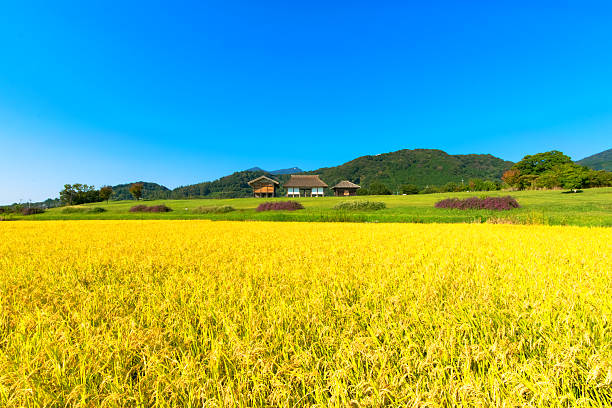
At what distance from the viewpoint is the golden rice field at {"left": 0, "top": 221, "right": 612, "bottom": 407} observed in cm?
140

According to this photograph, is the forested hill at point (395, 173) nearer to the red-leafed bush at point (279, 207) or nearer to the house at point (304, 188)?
the house at point (304, 188)

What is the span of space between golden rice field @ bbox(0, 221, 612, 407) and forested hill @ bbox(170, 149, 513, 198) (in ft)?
329

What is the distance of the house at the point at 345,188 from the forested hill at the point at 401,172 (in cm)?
3535

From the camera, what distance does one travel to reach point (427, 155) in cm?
13025

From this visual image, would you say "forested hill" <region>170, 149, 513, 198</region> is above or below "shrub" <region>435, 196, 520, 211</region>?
above

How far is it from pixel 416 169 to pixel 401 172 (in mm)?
7559

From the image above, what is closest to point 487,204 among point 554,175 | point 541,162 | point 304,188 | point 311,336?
point 311,336

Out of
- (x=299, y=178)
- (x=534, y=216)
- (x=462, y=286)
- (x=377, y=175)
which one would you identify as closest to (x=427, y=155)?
(x=377, y=175)

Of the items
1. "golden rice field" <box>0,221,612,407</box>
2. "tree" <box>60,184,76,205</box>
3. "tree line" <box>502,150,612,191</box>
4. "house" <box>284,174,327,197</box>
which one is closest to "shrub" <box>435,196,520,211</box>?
"golden rice field" <box>0,221,612,407</box>

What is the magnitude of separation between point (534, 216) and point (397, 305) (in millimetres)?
19164

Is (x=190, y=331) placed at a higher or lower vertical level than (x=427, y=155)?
lower

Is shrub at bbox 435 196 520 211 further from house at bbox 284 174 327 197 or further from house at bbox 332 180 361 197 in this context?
house at bbox 332 180 361 197

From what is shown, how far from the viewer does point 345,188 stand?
71.4 metres

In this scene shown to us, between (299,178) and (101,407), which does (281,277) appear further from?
(299,178)
